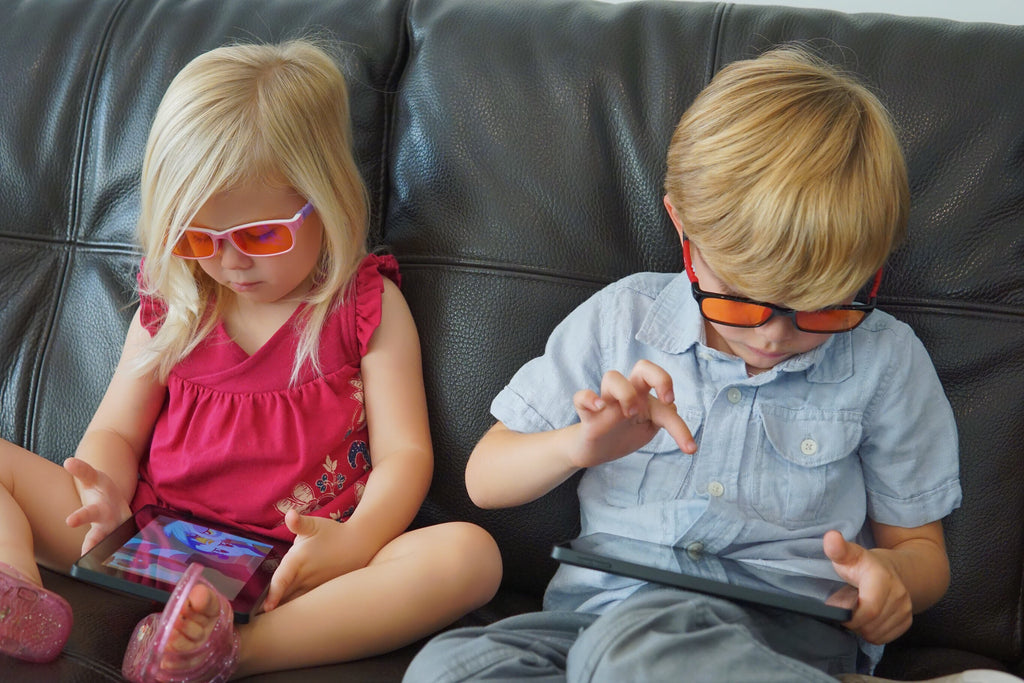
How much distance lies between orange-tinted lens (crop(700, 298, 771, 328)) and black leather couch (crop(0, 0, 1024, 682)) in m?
0.24

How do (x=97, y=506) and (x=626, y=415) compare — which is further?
(x=97, y=506)

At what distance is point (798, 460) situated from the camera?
43.6 inches

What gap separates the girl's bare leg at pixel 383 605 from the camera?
1.05 meters

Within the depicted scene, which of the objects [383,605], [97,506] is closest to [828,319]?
[383,605]

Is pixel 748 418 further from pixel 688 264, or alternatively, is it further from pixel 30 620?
pixel 30 620

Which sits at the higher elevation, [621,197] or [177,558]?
[621,197]

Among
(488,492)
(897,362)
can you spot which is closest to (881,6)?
(897,362)

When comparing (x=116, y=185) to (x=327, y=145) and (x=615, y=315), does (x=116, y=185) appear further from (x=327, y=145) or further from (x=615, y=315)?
(x=615, y=315)

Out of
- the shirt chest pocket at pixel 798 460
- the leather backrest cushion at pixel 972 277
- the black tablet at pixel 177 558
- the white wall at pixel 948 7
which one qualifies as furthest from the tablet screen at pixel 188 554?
the white wall at pixel 948 7

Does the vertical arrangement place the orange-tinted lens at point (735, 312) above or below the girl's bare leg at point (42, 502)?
above

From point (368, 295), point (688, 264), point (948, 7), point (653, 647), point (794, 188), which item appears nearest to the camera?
point (653, 647)

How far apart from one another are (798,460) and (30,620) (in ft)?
2.55

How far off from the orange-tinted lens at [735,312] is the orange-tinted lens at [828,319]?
0.04 metres

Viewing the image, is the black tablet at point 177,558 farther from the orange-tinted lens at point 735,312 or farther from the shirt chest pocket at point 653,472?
the orange-tinted lens at point 735,312
